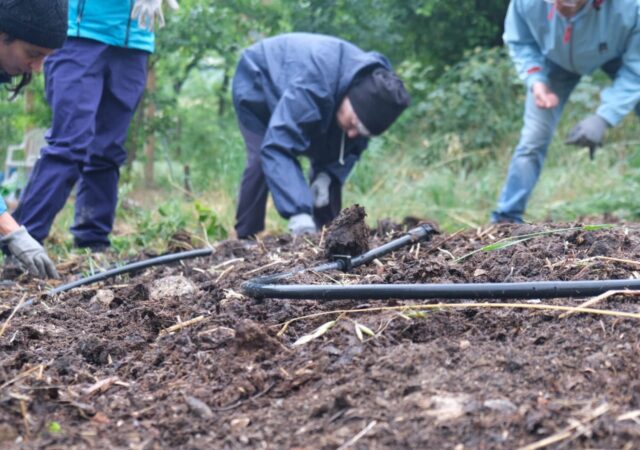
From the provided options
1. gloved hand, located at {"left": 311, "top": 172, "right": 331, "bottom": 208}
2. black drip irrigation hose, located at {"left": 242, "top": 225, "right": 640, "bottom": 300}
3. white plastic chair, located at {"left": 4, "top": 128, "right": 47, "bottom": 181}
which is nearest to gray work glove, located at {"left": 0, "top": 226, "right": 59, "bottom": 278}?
black drip irrigation hose, located at {"left": 242, "top": 225, "right": 640, "bottom": 300}

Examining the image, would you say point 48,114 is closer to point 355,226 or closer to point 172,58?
point 172,58

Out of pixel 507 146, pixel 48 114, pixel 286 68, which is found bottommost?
pixel 507 146

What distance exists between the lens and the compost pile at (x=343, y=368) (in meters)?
1.42

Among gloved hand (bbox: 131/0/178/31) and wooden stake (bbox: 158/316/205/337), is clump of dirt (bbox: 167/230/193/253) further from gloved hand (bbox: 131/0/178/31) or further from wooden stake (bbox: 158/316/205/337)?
wooden stake (bbox: 158/316/205/337)

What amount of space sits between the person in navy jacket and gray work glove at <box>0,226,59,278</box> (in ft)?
4.14

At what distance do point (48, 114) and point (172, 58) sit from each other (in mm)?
2646

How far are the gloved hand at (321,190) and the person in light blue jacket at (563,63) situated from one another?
3.50 feet

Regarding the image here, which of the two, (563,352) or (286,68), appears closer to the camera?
(563,352)

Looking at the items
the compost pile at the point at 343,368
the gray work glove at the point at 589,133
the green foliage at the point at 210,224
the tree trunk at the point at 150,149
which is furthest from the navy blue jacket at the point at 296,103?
the tree trunk at the point at 150,149

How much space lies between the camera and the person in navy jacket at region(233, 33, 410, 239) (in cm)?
403

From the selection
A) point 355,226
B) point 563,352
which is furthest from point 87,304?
point 563,352

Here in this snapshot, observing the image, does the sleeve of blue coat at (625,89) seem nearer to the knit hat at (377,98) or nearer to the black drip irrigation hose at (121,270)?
the knit hat at (377,98)

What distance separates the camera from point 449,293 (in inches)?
77.0

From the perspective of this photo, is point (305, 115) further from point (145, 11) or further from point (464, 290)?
point (464, 290)
